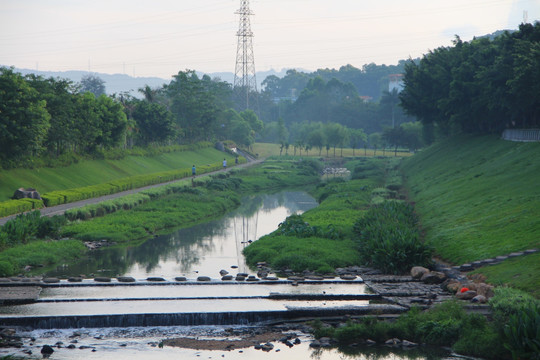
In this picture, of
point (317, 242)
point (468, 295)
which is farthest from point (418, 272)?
point (317, 242)

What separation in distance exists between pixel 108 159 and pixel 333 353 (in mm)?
56555

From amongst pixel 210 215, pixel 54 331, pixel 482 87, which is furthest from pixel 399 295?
pixel 482 87

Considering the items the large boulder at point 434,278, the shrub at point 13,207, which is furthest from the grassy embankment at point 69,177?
the large boulder at point 434,278

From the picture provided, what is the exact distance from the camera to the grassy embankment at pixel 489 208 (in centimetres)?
2845

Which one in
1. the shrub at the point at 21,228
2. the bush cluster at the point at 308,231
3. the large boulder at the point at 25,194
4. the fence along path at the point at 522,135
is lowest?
the bush cluster at the point at 308,231

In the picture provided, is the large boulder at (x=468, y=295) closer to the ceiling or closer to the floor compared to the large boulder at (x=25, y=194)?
closer to the floor

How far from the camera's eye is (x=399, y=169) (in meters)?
94.1

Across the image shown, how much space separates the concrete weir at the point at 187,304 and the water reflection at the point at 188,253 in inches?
168

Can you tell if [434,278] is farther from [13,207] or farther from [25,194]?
[25,194]

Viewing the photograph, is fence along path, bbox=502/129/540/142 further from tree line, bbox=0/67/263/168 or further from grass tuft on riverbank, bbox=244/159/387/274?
tree line, bbox=0/67/263/168

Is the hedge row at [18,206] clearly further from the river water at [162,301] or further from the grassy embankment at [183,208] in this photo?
the river water at [162,301]

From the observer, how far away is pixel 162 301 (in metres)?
27.5

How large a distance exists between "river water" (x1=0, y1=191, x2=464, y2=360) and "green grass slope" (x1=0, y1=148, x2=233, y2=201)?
1427 centimetres

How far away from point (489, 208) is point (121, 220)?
2455 centimetres
